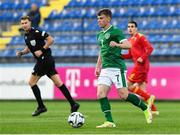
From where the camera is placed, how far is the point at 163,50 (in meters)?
22.4

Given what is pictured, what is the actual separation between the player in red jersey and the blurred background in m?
5.96

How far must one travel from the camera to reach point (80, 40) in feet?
76.6

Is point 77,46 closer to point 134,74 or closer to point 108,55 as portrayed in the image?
point 134,74

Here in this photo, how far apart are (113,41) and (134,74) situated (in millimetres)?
4457

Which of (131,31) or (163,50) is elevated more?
(131,31)

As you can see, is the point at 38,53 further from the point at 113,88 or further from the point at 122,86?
the point at 113,88

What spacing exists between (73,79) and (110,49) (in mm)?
10912

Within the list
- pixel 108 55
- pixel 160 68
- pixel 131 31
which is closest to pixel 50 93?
pixel 160 68

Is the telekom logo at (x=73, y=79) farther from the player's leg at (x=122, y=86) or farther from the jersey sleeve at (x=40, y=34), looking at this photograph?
the player's leg at (x=122, y=86)

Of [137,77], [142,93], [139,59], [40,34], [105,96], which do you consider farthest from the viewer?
[137,77]

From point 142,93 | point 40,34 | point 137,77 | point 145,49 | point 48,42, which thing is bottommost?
point 142,93

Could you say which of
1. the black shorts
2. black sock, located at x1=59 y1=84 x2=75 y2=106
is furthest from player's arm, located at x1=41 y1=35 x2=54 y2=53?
black sock, located at x1=59 y1=84 x2=75 y2=106

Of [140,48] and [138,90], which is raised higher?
[140,48]

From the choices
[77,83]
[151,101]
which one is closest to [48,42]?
[151,101]
